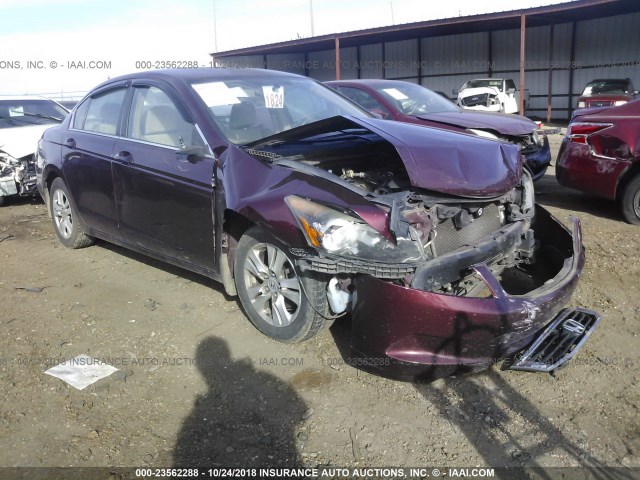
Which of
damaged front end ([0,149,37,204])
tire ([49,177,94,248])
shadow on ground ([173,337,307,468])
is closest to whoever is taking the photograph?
shadow on ground ([173,337,307,468])

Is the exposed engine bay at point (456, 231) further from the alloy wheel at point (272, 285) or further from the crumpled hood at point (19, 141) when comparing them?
the crumpled hood at point (19, 141)

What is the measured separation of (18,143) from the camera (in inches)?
325

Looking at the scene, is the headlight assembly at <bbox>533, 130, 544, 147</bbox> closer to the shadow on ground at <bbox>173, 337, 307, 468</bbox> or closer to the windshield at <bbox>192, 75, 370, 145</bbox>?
the windshield at <bbox>192, 75, 370, 145</bbox>

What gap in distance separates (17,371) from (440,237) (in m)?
2.66

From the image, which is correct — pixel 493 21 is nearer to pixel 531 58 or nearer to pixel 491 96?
pixel 491 96

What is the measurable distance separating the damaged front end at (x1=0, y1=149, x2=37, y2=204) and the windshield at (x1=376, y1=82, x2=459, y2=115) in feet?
16.9

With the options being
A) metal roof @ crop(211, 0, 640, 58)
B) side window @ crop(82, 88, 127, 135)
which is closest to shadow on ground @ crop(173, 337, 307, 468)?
side window @ crop(82, 88, 127, 135)

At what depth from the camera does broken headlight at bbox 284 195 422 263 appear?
9.52 ft

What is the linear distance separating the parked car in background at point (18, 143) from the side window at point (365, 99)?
15.2 feet

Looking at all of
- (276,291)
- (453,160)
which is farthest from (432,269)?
(276,291)

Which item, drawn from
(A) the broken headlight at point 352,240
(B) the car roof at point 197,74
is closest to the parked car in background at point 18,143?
(B) the car roof at point 197,74

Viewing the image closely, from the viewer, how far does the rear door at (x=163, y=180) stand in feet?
12.6

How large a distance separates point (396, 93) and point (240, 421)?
6.10 m

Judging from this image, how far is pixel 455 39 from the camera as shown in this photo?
25594 mm
